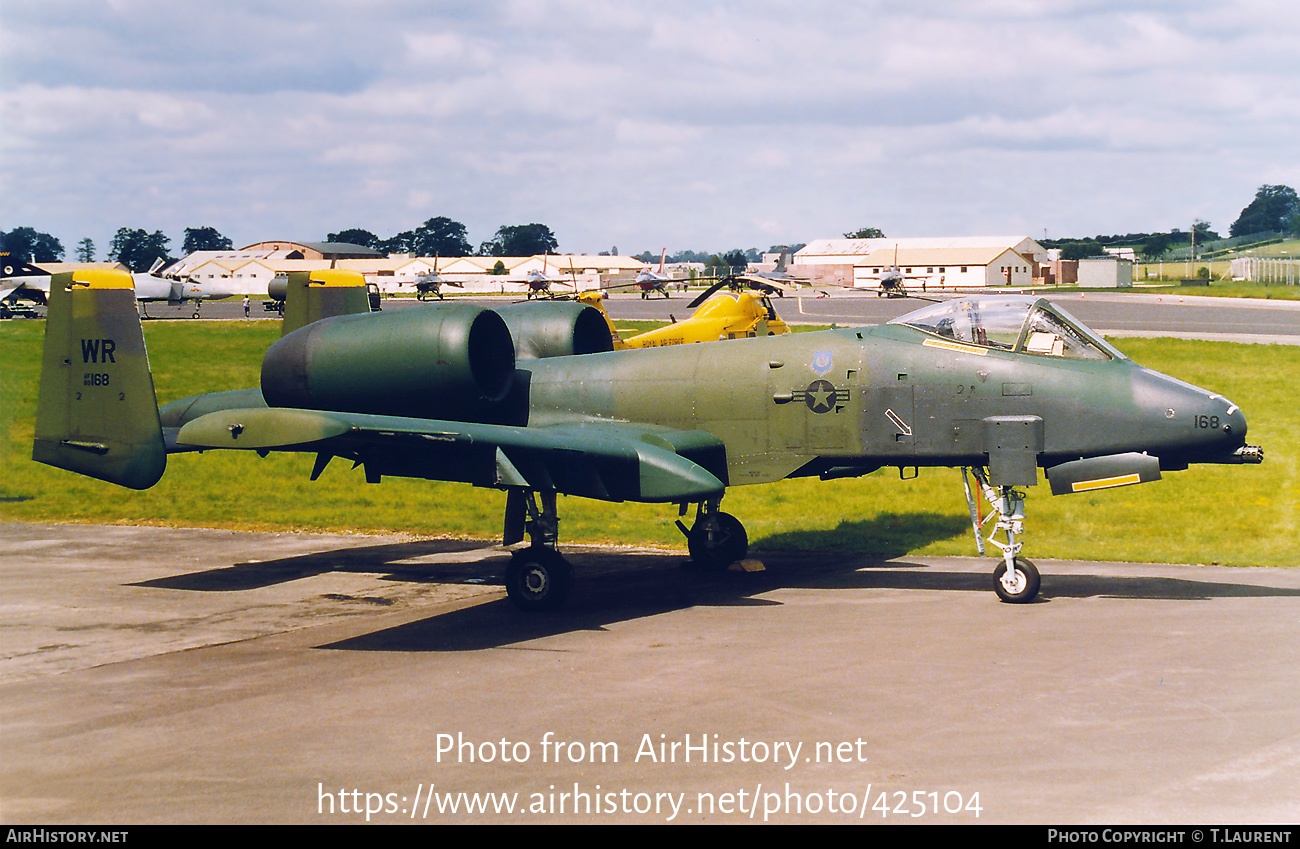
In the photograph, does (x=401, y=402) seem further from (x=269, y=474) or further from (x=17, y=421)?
(x=17, y=421)

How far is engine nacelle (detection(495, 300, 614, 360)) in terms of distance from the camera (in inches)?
660

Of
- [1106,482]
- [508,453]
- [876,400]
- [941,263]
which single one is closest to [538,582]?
[508,453]

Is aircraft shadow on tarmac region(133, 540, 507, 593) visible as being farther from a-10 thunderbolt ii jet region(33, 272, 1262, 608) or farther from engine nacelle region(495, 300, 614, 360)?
engine nacelle region(495, 300, 614, 360)

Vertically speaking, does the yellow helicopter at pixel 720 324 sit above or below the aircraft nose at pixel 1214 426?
above

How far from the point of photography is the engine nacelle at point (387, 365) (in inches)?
553

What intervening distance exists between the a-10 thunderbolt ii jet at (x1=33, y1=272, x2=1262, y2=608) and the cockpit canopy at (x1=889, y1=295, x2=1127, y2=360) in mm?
25

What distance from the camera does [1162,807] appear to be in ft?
22.6

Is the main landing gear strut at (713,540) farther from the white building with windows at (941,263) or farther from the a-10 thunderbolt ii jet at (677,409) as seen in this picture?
the white building with windows at (941,263)

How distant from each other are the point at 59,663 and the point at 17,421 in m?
19.6

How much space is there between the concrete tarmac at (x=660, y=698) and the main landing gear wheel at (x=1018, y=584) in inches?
7.7

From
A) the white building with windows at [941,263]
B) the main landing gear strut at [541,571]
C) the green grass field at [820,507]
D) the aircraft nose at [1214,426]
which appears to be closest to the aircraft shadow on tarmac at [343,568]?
the green grass field at [820,507]

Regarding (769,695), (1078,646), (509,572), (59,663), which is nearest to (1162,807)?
(769,695)

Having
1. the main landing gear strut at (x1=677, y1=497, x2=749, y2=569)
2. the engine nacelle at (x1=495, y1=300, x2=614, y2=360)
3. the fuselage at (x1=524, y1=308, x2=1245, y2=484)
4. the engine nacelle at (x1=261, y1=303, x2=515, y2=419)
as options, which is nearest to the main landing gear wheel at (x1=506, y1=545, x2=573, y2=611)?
the engine nacelle at (x1=261, y1=303, x2=515, y2=419)

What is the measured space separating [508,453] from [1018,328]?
6142 millimetres
